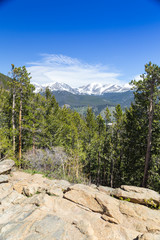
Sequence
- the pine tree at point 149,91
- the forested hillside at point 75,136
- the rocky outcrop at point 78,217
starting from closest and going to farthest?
1. the rocky outcrop at point 78,217
2. the pine tree at point 149,91
3. the forested hillside at point 75,136

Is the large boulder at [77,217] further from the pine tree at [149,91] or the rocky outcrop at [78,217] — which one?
the pine tree at [149,91]

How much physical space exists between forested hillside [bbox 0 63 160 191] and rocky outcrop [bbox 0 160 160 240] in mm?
8699

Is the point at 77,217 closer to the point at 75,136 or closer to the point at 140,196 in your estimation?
the point at 140,196

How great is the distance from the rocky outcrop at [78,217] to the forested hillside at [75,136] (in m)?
8.70

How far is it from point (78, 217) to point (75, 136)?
901 inches

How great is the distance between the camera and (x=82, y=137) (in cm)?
3238

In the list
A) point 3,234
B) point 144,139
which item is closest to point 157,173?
point 144,139

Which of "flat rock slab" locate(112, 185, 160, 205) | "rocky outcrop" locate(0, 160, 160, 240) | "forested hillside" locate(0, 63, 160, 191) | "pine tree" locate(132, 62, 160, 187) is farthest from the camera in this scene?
"forested hillside" locate(0, 63, 160, 191)

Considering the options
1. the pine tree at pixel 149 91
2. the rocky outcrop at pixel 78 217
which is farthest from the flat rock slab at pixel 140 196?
the pine tree at pixel 149 91

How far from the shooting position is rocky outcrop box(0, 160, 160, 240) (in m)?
4.14

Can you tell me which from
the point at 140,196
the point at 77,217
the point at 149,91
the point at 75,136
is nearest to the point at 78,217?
the point at 77,217

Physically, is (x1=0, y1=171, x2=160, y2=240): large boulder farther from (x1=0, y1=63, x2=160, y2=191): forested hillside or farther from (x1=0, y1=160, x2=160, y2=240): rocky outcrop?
(x1=0, y1=63, x2=160, y2=191): forested hillside

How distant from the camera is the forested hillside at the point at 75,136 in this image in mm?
14195

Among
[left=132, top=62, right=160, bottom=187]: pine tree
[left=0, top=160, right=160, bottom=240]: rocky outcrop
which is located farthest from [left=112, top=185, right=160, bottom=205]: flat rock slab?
[left=132, top=62, right=160, bottom=187]: pine tree
